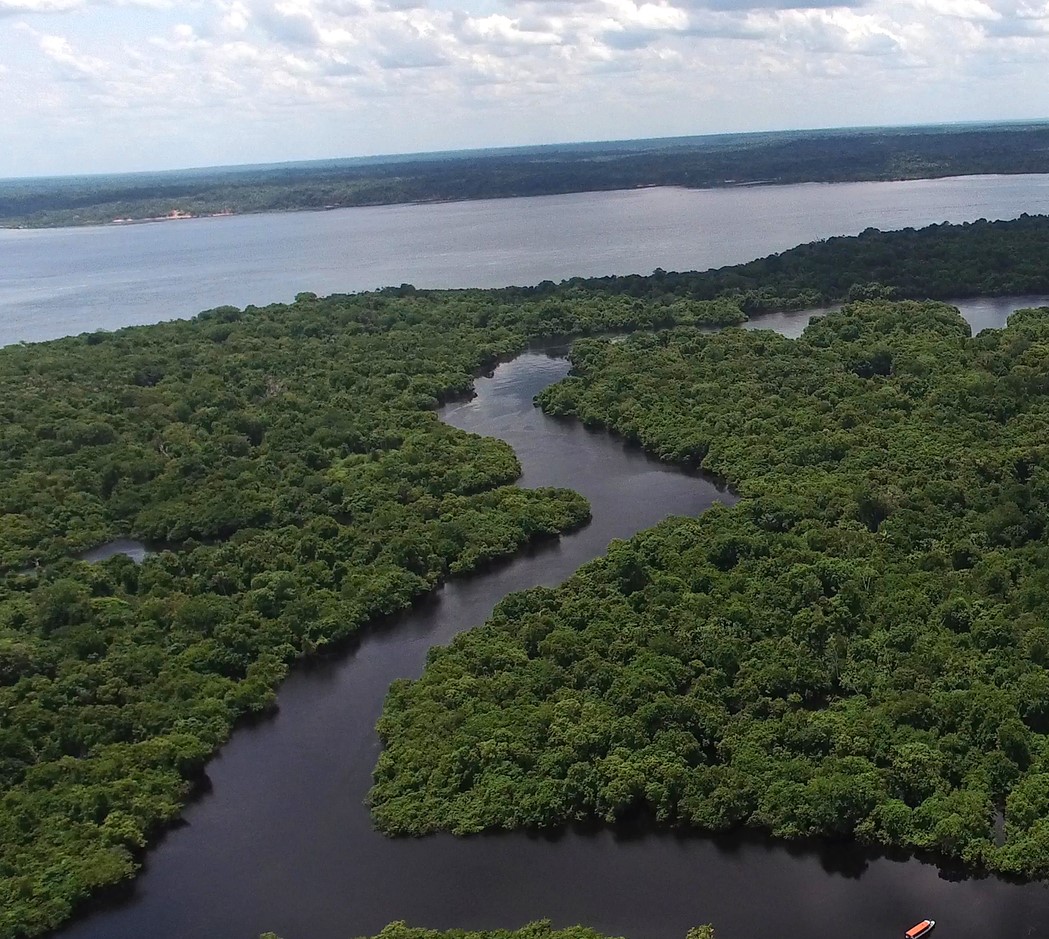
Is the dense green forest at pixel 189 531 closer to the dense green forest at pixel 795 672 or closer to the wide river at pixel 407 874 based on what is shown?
the wide river at pixel 407 874

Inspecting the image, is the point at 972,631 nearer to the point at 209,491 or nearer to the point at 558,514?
the point at 558,514

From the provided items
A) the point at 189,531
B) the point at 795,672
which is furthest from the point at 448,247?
the point at 795,672

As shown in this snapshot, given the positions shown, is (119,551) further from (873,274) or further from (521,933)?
(873,274)

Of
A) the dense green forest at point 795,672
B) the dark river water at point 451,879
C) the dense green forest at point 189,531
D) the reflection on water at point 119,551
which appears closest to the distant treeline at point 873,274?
the dense green forest at point 189,531

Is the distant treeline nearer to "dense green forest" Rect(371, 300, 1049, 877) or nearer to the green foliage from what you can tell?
"dense green forest" Rect(371, 300, 1049, 877)

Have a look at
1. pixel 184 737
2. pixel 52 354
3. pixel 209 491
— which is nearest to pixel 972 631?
pixel 184 737

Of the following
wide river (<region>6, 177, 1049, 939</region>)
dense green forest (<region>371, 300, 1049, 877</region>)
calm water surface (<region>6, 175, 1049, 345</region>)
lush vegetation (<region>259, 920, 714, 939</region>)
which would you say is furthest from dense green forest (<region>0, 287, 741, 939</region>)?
calm water surface (<region>6, 175, 1049, 345</region>)

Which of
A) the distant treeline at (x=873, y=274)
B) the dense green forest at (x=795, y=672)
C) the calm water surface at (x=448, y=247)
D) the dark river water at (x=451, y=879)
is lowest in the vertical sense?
the dark river water at (x=451, y=879)
